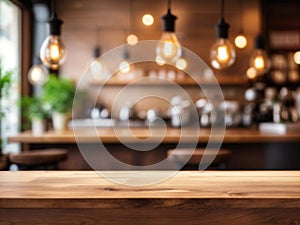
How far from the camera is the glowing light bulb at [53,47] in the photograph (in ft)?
9.75

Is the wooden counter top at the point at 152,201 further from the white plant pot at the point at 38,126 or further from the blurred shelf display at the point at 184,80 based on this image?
the blurred shelf display at the point at 184,80

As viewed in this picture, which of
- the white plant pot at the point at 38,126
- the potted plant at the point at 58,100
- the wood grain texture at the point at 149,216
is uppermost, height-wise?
the potted plant at the point at 58,100

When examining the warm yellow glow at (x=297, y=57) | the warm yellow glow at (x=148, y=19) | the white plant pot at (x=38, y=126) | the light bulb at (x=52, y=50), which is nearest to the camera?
the light bulb at (x=52, y=50)

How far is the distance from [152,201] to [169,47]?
5.96ft

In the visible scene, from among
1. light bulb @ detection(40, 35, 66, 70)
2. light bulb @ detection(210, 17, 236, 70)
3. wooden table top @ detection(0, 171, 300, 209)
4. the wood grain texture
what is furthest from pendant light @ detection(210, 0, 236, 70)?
the wood grain texture

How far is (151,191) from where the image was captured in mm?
1570

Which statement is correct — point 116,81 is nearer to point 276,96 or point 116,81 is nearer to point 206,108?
point 206,108

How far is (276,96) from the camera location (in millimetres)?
6176

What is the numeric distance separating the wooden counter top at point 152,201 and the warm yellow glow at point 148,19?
13.2 ft

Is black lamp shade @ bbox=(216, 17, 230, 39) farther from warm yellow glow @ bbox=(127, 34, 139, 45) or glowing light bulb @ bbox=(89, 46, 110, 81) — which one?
warm yellow glow @ bbox=(127, 34, 139, 45)

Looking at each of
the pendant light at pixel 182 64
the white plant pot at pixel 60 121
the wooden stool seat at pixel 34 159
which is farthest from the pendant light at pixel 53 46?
the pendant light at pixel 182 64

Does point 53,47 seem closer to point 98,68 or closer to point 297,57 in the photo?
point 98,68

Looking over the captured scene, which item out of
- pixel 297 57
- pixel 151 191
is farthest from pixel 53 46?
pixel 297 57

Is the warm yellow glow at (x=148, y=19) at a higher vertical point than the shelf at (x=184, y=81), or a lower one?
higher
